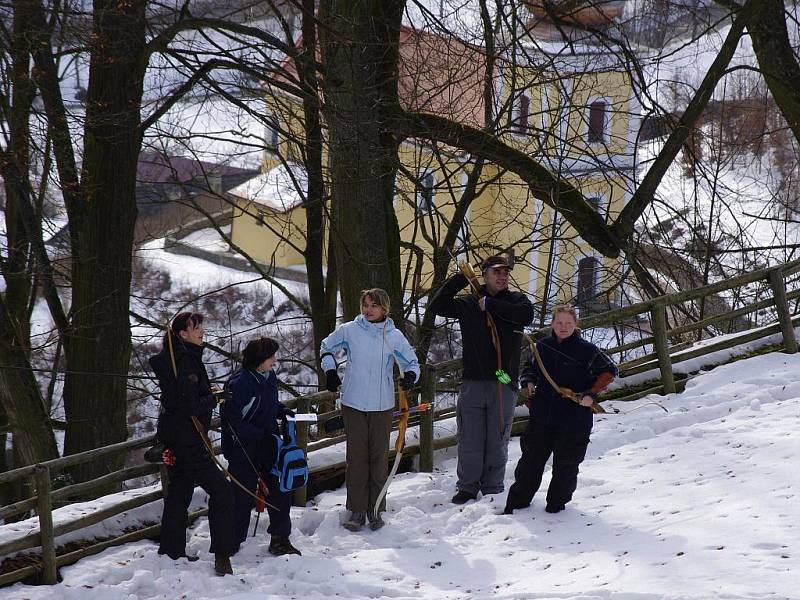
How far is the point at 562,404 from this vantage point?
6613 mm

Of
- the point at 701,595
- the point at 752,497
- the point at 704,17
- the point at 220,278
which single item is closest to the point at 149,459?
the point at 701,595

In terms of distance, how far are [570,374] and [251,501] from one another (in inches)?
93.7

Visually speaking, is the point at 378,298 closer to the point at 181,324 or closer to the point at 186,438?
the point at 181,324

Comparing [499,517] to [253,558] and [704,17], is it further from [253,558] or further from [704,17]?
[704,17]

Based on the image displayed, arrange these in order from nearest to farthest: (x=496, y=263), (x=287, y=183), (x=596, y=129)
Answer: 1. (x=496, y=263)
2. (x=596, y=129)
3. (x=287, y=183)

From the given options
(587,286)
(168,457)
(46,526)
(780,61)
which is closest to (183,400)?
(168,457)

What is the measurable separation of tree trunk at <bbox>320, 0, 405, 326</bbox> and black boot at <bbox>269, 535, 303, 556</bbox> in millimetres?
3295

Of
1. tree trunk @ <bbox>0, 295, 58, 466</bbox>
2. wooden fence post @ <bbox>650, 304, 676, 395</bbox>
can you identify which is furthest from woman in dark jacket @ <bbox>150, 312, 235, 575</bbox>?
wooden fence post @ <bbox>650, 304, 676, 395</bbox>

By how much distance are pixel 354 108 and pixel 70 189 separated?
9.26ft

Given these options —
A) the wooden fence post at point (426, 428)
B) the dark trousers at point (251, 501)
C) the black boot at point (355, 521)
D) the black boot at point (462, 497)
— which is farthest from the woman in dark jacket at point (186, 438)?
the wooden fence post at point (426, 428)

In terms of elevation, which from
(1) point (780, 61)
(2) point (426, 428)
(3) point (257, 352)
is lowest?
(2) point (426, 428)

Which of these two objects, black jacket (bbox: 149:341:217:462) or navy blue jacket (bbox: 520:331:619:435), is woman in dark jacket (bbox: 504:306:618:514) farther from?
black jacket (bbox: 149:341:217:462)

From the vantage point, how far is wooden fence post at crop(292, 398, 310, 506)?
23.5ft

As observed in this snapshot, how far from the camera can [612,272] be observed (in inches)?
497
